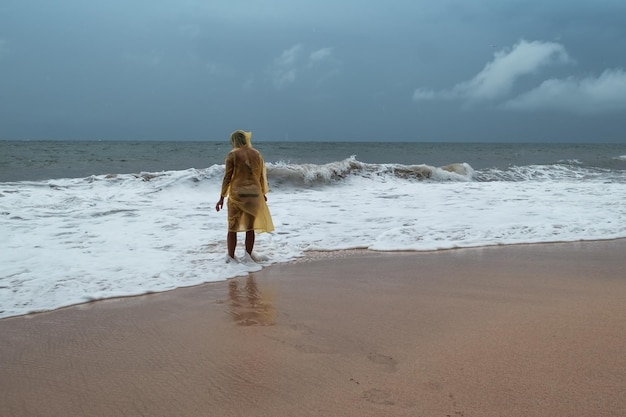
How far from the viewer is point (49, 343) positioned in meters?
3.44

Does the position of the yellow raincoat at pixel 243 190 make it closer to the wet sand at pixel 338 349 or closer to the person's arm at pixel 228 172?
the person's arm at pixel 228 172

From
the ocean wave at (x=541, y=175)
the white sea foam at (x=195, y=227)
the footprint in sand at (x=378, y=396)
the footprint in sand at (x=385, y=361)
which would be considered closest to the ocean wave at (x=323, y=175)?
the ocean wave at (x=541, y=175)

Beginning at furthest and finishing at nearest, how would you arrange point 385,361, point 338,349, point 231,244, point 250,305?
point 231,244, point 250,305, point 338,349, point 385,361

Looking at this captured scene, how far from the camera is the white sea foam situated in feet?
17.0

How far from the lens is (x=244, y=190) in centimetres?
606

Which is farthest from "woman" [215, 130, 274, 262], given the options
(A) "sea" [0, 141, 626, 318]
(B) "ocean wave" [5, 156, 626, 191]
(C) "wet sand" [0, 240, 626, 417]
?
(B) "ocean wave" [5, 156, 626, 191]

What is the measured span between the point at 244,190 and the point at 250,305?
6.85 feet

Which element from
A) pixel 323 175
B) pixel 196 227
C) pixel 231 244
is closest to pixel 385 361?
pixel 231 244

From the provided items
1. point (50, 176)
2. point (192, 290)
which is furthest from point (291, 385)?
point (50, 176)

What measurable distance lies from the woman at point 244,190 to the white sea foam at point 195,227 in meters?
0.41

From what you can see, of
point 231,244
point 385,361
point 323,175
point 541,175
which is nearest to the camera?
point 385,361

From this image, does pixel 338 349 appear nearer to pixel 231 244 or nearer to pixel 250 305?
pixel 250 305

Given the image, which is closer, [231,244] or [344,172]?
[231,244]

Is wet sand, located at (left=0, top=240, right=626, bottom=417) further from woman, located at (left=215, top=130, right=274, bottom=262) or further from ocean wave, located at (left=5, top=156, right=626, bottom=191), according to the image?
ocean wave, located at (left=5, top=156, right=626, bottom=191)
